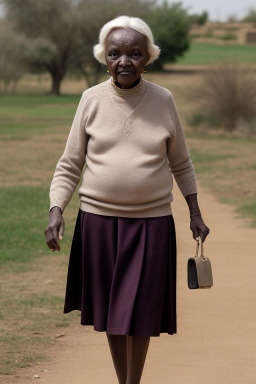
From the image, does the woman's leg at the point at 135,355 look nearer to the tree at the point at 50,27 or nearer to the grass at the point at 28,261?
the grass at the point at 28,261

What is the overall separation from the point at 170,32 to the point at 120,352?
58754 millimetres

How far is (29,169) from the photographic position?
1546cm

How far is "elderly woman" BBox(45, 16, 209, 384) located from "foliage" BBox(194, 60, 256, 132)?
18.3m

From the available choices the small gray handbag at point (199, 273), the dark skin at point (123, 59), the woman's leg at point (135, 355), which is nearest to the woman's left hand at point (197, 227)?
the small gray handbag at point (199, 273)

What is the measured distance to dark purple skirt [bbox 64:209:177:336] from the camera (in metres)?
3.55

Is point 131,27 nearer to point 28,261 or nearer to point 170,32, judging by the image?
point 28,261

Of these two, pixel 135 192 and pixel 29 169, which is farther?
pixel 29 169

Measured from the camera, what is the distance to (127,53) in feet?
11.4

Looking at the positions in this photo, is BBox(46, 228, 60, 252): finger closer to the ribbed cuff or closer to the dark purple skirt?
the dark purple skirt

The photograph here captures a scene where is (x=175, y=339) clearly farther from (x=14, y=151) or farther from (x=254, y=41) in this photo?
(x=254, y=41)

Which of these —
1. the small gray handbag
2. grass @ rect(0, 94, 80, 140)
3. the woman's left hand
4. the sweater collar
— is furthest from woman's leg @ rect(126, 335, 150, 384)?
grass @ rect(0, 94, 80, 140)

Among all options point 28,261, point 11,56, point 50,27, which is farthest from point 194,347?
point 50,27

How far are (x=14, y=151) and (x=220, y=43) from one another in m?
60.1

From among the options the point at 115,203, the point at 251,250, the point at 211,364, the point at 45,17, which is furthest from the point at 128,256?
the point at 45,17
